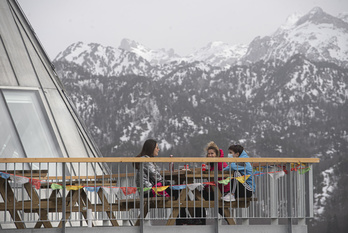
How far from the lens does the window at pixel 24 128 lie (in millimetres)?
15352

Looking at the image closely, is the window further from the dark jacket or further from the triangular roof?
the dark jacket

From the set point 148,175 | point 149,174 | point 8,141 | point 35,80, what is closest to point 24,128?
point 8,141

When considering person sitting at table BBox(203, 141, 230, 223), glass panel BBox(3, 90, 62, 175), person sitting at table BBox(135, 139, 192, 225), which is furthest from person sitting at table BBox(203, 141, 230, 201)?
glass panel BBox(3, 90, 62, 175)

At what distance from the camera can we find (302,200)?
35.7ft

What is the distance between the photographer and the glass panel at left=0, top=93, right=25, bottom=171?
1523 centimetres

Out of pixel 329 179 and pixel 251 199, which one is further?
pixel 329 179

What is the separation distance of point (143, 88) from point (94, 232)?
185 m

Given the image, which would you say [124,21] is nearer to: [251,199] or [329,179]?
[329,179]

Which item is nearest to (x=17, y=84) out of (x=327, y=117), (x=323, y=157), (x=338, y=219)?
(x=338, y=219)

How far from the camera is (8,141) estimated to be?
15.3 metres

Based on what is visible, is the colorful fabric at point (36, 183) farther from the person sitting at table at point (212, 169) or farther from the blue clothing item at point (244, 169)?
the blue clothing item at point (244, 169)

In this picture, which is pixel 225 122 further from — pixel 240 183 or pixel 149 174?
pixel 149 174

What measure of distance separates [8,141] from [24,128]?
0.50 metres

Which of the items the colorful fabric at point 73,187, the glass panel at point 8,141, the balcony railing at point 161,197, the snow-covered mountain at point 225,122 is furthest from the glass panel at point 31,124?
the snow-covered mountain at point 225,122
